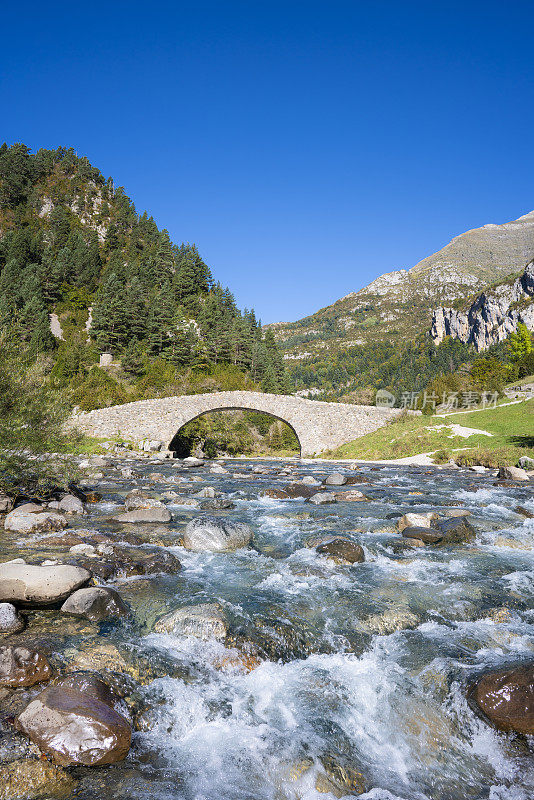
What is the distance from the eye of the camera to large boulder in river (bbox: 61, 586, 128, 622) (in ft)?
18.4

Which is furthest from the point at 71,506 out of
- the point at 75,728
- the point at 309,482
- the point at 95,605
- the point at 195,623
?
the point at 309,482

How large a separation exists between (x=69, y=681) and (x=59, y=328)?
2446 inches

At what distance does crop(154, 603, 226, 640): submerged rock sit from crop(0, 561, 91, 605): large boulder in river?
1.44m

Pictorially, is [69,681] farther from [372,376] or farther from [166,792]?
[372,376]

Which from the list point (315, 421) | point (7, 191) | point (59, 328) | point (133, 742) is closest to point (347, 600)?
point (133, 742)

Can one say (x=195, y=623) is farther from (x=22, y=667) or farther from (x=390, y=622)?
(x=390, y=622)

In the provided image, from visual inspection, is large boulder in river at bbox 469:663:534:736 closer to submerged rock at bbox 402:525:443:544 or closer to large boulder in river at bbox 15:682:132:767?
large boulder in river at bbox 15:682:132:767

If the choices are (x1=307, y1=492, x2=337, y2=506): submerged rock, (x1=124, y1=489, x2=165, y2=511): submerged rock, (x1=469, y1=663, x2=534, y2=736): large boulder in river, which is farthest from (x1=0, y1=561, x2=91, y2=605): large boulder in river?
(x1=307, y1=492, x2=337, y2=506): submerged rock

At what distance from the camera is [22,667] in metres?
4.19

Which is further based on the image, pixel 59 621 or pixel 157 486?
pixel 157 486

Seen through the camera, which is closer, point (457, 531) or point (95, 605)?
point (95, 605)

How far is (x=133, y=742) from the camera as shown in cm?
373

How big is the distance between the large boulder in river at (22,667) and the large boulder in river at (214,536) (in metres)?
4.67

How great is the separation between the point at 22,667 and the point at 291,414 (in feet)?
112
